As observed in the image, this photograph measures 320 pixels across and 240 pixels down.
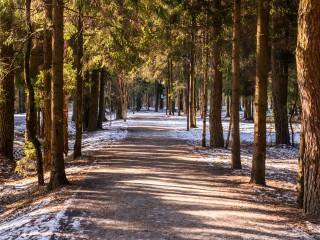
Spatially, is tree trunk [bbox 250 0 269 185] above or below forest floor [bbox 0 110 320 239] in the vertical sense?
above

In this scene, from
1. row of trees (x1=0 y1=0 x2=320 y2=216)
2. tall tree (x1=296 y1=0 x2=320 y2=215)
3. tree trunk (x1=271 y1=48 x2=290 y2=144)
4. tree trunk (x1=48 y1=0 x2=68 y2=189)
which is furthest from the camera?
tree trunk (x1=271 y1=48 x2=290 y2=144)

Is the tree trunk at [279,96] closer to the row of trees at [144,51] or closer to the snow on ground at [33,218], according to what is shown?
the row of trees at [144,51]

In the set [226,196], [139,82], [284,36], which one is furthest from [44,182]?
[139,82]

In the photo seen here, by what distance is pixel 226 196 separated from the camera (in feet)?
28.9

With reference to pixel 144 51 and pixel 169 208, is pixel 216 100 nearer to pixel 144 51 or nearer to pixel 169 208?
pixel 144 51

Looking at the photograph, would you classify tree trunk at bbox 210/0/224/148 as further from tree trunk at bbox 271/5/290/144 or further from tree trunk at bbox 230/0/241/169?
tree trunk at bbox 230/0/241/169

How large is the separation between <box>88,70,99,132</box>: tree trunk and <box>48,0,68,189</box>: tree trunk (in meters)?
16.7

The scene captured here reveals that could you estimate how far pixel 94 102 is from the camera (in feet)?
87.5

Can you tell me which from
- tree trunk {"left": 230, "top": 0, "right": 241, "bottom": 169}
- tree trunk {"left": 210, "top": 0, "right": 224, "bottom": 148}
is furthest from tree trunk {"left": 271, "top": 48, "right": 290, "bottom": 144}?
tree trunk {"left": 230, "top": 0, "right": 241, "bottom": 169}

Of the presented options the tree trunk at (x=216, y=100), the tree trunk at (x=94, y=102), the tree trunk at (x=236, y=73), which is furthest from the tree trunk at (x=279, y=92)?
the tree trunk at (x=94, y=102)

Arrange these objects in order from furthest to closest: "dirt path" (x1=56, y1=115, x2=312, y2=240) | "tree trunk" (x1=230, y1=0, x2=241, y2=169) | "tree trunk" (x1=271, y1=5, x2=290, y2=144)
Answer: "tree trunk" (x1=271, y1=5, x2=290, y2=144), "tree trunk" (x1=230, y1=0, x2=241, y2=169), "dirt path" (x1=56, y1=115, x2=312, y2=240)

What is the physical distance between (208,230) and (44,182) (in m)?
6.52

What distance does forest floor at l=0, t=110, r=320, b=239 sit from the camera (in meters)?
6.25

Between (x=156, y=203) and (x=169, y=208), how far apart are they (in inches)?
17.2
